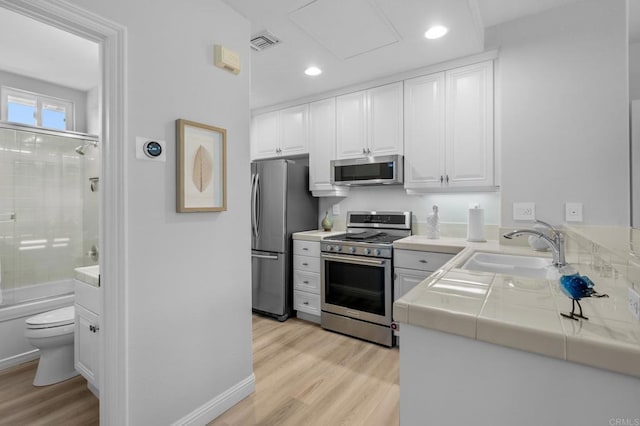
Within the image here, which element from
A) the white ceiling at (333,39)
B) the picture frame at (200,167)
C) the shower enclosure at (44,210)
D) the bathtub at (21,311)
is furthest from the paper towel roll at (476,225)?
the bathtub at (21,311)

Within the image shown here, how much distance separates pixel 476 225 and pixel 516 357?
2041 mm

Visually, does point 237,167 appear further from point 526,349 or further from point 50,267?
point 50,267

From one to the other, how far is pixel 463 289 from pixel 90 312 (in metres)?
2.11

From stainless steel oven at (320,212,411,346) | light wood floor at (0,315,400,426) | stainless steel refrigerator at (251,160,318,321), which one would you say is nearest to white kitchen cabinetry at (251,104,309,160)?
stainless steel refrigerator at (251,160,318,321)

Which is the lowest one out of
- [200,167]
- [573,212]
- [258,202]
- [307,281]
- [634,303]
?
[307,281]

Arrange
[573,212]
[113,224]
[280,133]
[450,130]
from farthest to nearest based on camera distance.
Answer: [280,133]
[450,130]
[573,212]
[113,224]

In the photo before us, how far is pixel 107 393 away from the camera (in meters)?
1.35

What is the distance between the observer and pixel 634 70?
205cm

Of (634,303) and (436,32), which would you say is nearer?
(634,303)

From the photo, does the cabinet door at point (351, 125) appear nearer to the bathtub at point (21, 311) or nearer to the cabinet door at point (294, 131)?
the cabinet door at point (294, 131)

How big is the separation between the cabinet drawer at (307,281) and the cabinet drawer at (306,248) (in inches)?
7.9

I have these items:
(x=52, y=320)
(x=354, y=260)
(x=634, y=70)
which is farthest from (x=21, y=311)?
(x=634, y=70)

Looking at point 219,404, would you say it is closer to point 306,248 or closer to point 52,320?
point 52,320

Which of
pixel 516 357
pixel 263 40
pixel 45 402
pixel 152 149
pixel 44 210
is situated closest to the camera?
pixel 516 357
